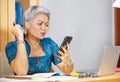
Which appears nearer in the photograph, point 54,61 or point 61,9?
point 54,61

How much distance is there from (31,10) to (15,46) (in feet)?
0.94

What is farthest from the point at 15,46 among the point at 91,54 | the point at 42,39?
the point at 91,54

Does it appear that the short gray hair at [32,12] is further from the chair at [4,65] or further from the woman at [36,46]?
the chair at [4,65]

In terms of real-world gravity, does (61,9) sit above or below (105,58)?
above

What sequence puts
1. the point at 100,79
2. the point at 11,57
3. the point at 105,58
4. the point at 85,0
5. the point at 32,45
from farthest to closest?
the point at 85,0 < the point at 32,45 < the point at 11,57 < the point at 105,58 < the point at 100,79

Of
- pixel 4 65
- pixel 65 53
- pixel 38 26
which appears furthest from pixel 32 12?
pixel 4 65

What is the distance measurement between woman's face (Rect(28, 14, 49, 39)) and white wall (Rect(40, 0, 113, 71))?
0.88m

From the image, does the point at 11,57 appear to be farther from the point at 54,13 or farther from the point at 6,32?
the point at 54,13

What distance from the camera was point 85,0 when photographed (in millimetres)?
2826

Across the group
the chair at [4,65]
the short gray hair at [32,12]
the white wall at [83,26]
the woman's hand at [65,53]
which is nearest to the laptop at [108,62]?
the woman's hand at [65,53]

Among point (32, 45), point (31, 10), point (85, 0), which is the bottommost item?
point (32, 45)

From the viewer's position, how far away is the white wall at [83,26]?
2.65 metres

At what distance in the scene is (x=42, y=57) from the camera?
173 cm

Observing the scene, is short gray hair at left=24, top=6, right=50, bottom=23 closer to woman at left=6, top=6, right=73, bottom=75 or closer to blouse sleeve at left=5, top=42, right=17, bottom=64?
woman at left=6, top=6, right=73, bottom=75
